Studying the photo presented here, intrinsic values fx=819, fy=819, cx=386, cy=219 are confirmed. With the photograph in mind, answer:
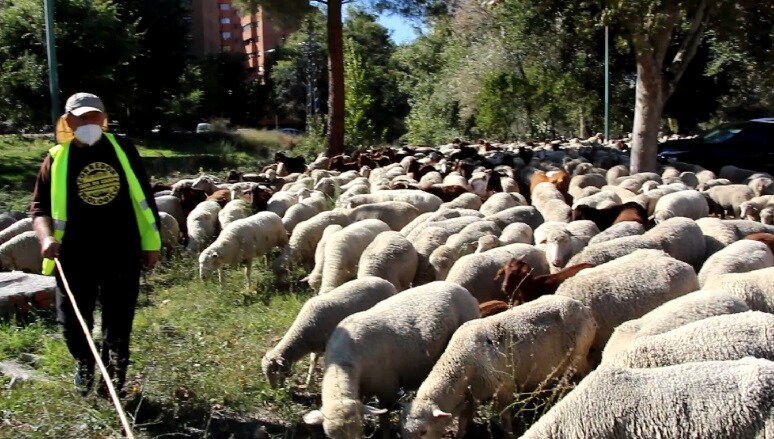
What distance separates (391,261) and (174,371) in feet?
8.14

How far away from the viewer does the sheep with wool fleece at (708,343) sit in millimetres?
4320

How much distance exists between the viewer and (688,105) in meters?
29.8

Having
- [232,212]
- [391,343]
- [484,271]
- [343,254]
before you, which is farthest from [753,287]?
[232,212]

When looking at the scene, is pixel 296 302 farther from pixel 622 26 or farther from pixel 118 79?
pixel 118 79

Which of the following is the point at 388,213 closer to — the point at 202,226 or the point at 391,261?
the point at 202,226

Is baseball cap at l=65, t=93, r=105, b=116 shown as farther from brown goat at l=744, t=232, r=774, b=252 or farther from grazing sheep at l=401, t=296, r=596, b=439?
brown goat at l=744, t=232, r=774, b=252

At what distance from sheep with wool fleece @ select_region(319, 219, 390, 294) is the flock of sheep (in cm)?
2

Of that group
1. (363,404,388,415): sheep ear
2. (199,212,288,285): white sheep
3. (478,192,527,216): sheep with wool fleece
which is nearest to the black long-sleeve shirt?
(363,404,388,415): sheep ear

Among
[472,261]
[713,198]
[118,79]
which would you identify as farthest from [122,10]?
[472,261]

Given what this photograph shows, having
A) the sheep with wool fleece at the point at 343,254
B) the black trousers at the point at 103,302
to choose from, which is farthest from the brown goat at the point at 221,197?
the black trousers at the point at 103,302

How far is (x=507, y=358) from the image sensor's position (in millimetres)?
5109

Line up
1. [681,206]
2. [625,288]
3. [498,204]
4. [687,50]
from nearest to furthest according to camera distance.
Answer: [625,288], [681,206], [498,204], [687,50]

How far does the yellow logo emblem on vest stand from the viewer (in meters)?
4.93

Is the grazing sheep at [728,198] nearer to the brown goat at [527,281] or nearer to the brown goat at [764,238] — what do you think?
the brown goat at [764,238]
